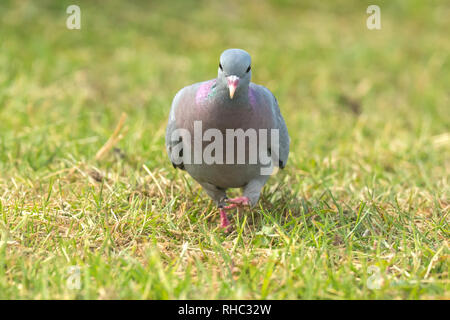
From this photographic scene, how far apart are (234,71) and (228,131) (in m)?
0.38

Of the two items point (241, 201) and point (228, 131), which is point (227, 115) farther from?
point (241, 201)

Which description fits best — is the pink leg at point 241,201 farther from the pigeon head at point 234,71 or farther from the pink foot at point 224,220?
the pigeon head at point 234,71

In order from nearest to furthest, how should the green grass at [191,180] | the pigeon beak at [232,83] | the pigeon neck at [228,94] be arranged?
the green grass at [191,180]
the pigeon beak at [232,83]
the pigeon neck at [228,94]

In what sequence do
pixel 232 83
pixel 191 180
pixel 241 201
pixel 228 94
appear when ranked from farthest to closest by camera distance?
1. pixel 191 180
2. pixel 241 201
3. pixel 228 94
4. pixel 232 83

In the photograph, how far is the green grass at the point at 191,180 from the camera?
2.88 metres

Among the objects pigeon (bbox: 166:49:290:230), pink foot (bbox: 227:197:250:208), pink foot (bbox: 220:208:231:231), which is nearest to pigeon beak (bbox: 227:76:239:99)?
pigeon (bbox: 166:49:290:230)

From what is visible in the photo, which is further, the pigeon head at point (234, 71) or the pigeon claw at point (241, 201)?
the pigeon claw at point (241, 201)

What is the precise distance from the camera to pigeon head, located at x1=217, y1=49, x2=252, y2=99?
3.11 m

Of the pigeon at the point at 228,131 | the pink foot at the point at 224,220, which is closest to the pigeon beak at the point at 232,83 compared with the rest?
the pigeon at the point at 228,131

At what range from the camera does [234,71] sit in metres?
3.13

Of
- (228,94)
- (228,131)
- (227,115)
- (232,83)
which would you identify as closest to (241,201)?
(228,131)

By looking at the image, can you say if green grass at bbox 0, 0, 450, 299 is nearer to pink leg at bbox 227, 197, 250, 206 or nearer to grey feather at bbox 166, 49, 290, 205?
pink leg at bbox 227, 197, 250, 206

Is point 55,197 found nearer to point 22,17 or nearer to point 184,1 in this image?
point 22,17
